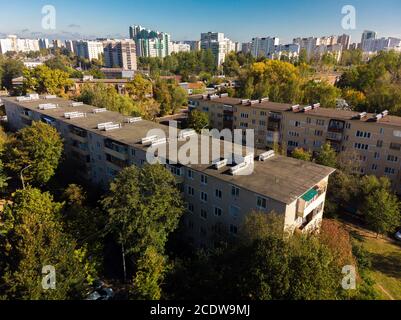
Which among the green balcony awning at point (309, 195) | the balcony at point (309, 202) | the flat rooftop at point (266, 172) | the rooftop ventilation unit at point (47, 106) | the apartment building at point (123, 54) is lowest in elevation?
→ the balcony at point (309, 202)

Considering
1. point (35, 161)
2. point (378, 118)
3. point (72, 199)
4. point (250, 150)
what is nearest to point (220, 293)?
point (250, 150)

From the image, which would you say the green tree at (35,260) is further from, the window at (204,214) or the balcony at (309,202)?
the balcony at (309,202)

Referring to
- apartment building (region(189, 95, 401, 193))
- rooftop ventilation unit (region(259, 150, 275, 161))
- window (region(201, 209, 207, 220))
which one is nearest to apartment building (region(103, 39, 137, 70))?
apartment building (region(189, 95, 401, 193))

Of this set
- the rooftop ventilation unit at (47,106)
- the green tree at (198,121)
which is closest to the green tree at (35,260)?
the rooftop ventilation unit at (47,106)

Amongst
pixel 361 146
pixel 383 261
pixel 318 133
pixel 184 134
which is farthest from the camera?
pixel 318 133

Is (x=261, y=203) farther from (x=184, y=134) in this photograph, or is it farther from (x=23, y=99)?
(x=23, y=99)

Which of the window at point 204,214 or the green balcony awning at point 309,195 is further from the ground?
the green balcony awning at point 309,195

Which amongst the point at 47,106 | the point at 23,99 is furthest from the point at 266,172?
the point at 23,99
